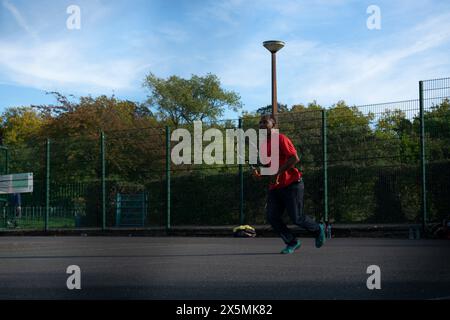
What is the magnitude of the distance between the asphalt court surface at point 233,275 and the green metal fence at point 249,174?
5132mm

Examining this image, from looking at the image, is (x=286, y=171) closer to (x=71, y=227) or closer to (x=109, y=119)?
(x=71, y=227)

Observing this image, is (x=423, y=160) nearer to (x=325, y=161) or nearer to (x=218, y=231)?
(x=325, y=161)

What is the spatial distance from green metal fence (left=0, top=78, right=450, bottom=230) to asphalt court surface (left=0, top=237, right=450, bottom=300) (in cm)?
513

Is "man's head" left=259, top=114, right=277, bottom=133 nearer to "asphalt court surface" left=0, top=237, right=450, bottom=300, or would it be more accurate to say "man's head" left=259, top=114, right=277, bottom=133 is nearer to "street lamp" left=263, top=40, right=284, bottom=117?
"asphalt court surface" left=0, top=237, right=450, bottom=300

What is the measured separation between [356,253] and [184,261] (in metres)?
2.66

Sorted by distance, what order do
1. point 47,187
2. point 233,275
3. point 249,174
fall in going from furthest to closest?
point 47,187
point 249,174
point 233,275

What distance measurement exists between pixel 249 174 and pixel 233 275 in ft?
39.3

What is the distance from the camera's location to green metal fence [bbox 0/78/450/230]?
14375 mm

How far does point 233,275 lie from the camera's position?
6473 mm

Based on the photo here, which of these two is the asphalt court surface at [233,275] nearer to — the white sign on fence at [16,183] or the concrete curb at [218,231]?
the concrete curb at [218,231]

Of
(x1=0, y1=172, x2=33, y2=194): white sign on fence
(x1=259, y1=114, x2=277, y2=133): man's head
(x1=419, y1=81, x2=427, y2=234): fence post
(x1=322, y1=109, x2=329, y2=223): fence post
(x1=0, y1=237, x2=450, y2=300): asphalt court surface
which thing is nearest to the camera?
(x1=0, y1=237, x2=450, y2=300): asphalt court surface

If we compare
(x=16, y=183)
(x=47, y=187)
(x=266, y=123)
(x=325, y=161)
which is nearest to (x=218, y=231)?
(x=325, y=161)

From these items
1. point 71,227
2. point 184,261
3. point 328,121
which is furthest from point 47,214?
point 184,261

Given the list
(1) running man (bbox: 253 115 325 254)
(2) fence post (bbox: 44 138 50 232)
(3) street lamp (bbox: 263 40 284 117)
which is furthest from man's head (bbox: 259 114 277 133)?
(2) fence post (bbox: 44 138 50 232)
